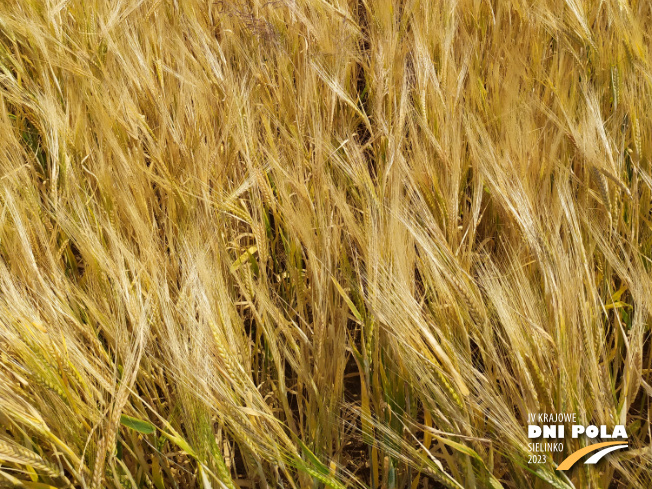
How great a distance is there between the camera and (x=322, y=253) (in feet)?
2.44

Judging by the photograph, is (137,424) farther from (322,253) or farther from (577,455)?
(577,455)

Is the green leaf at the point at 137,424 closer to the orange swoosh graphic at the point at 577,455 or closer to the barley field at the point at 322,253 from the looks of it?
the barley field at the point at 322,253

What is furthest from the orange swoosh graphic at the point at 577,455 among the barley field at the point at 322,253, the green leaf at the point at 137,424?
the green leaf at the point at 137,424

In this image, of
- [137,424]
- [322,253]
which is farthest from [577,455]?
[137,424]

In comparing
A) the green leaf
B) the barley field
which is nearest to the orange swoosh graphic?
the barley field

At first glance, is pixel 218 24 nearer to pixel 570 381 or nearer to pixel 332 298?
pixel 332 298

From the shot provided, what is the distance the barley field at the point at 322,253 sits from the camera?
1.98 feet

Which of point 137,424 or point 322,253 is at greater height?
point 322,253

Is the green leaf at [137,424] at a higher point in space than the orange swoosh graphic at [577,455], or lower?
higher

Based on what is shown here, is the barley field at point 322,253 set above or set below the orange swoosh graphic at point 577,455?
above

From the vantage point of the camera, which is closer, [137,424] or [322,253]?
[137,424]

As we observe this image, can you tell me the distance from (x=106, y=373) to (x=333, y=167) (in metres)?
0.49

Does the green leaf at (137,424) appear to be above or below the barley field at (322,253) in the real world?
below

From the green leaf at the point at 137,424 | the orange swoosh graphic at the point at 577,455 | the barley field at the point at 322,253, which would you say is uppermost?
the barley field at the point at 322,253
